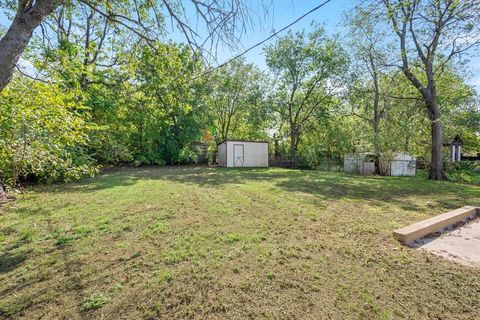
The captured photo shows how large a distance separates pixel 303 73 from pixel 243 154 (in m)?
7.66

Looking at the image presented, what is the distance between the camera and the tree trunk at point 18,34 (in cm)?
178

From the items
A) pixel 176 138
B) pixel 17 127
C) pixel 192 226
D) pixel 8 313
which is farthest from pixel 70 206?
pixel 176 138

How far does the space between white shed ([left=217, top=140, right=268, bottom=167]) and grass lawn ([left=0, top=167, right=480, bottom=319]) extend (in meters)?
12.0

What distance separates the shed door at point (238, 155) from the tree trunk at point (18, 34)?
46.6 ft

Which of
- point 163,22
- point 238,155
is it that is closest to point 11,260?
point 163,22

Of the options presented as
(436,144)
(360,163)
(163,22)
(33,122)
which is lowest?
(360,163)

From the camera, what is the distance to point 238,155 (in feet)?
53.2

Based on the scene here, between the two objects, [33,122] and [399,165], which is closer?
[33,122]

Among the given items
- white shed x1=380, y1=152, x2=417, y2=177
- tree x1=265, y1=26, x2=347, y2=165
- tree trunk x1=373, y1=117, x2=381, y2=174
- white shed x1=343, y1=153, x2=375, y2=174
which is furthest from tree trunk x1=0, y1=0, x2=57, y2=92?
tree x1=265, y1=26, x2=347, y2=165

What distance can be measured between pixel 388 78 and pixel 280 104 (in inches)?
291

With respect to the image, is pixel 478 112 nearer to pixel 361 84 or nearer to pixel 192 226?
pixel 361 84

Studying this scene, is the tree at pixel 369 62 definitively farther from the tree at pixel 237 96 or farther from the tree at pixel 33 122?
the tree at pixel 33 122

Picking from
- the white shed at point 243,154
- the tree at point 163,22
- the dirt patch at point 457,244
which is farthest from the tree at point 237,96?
the dirt patch at point 457,244

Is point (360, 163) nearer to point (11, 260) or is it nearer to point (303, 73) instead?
point (303, 73)
